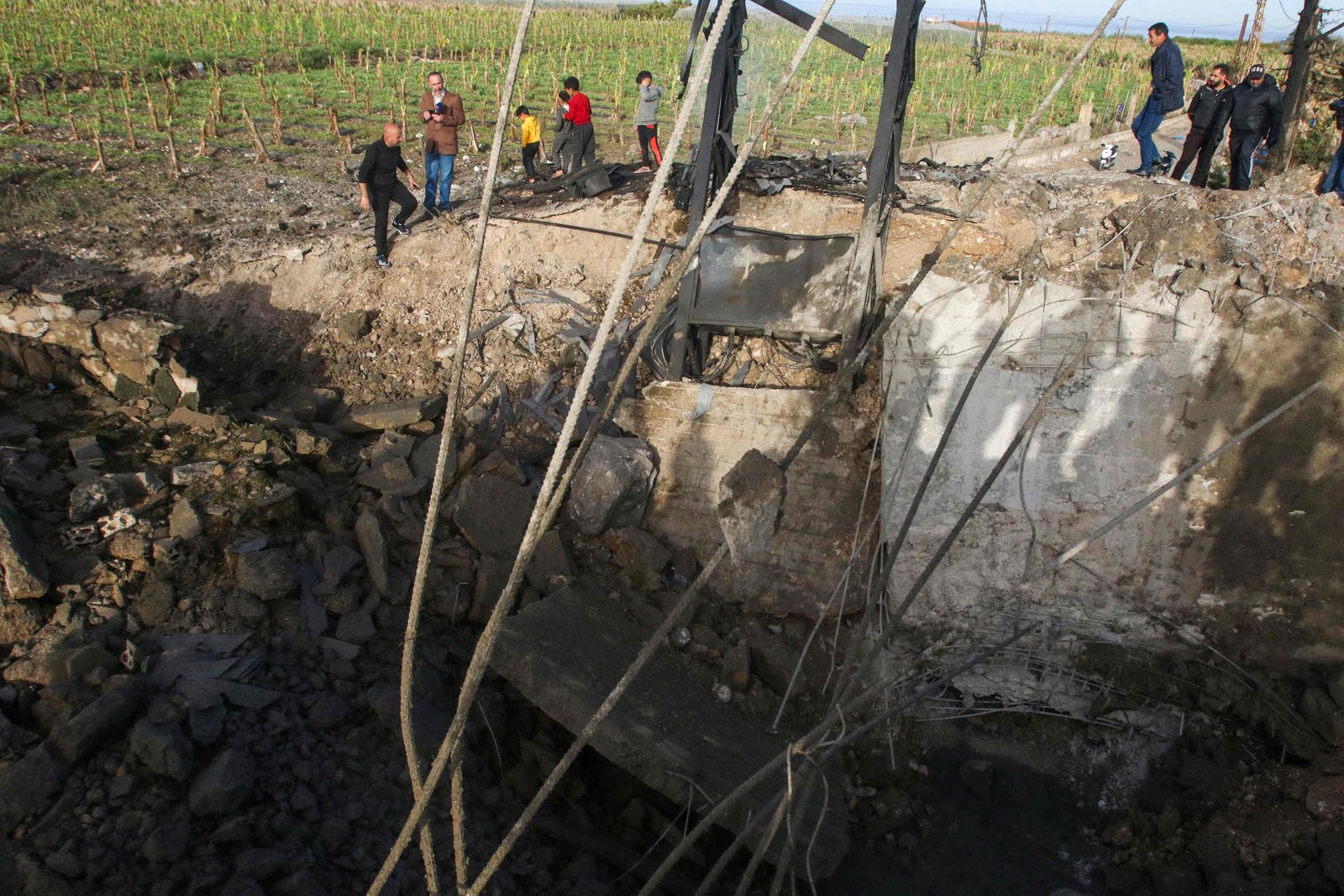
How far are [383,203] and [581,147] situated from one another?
9.39 feet

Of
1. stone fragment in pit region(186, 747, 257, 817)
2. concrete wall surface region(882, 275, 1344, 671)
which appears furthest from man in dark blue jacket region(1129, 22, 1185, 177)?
stone fragment in pit region(186, 747, 257, 817)

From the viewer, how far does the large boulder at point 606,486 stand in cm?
593

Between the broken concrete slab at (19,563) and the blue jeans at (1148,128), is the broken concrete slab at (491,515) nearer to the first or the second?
the broken concrete slab at (19,563)

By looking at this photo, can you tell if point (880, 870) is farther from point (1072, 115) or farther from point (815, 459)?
point (1072, 115)

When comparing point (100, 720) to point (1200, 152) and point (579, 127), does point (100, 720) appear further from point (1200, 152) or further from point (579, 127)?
point (1200, 152)

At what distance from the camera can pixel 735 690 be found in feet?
17.8

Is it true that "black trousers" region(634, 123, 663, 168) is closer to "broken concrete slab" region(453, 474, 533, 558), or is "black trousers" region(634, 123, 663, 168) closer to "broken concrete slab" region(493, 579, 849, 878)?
"broken concrete slab" region(453, 474, 533, 558)

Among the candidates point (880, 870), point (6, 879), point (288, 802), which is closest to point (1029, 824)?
point (880, 870)

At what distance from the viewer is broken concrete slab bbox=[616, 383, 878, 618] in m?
5.97

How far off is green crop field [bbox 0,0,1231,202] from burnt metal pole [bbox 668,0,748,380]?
460 millimetres

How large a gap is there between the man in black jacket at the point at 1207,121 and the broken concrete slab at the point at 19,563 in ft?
27.5

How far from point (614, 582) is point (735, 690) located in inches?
40.7

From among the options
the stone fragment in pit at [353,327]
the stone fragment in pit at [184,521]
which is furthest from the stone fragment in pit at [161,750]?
the stone fragment in pit at [353,327]

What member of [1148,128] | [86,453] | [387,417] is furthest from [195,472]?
[1148,128]
